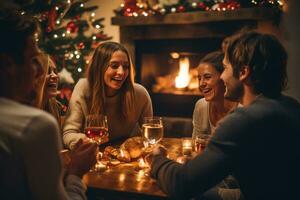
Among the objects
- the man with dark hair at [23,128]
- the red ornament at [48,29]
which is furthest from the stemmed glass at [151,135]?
the red ornament at [48,29]

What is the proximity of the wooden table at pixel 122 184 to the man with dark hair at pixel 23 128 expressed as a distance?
379 millimetres

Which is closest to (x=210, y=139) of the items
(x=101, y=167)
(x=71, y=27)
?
(x=101, y=167)

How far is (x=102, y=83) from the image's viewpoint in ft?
8.38

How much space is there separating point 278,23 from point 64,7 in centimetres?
235

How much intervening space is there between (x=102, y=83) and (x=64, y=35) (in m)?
1.80

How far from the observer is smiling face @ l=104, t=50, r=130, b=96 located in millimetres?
2539

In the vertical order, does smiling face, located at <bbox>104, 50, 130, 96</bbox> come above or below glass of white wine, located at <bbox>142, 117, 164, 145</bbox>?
above

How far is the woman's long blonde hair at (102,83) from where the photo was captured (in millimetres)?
2496

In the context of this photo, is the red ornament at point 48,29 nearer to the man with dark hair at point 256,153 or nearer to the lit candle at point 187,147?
the lit candle at point 187,147

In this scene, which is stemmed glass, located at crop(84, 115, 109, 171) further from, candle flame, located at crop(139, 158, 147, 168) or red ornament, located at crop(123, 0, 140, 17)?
red ornament, located at crop(123, 0, 140, 17)

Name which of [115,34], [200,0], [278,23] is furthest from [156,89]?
[278,23]

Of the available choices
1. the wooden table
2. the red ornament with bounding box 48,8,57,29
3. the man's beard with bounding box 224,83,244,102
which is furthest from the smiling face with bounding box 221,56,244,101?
the red ornament with bounding box 48,8,57,29

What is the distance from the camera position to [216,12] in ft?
12.7

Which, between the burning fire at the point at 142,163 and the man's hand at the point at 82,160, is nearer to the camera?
the man's hand at the point at 82,160
